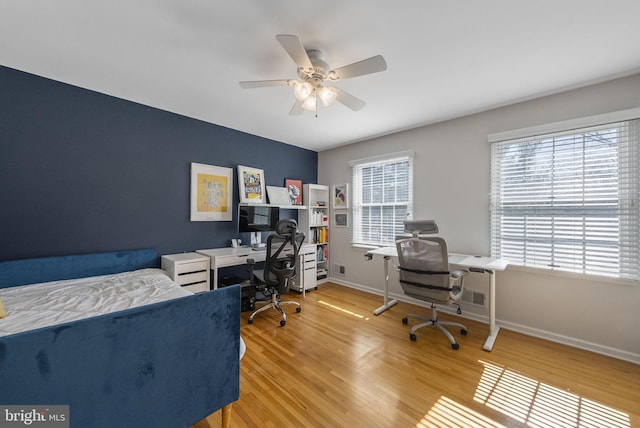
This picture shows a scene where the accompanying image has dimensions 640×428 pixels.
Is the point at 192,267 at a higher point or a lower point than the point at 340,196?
lower

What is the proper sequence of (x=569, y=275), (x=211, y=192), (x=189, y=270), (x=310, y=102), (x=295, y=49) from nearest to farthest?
(x=295, y=49) → (x=310, y=102) → (x=569, y=275) → (x=189, y=270) → (x=211, y=192)

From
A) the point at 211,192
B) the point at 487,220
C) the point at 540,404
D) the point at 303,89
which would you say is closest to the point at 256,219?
the point at 211,192

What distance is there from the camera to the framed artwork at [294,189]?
4.26 meters

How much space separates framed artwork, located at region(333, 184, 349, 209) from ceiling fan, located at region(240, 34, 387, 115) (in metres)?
2.21

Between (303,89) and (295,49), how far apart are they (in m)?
0.46

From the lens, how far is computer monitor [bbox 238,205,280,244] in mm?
3484

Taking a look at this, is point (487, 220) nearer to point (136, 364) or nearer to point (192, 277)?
point (136, 364)

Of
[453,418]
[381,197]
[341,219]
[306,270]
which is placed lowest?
[453,418]

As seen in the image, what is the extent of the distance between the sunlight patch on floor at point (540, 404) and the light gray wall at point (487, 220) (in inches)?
27.1

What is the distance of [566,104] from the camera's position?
7.97 feet

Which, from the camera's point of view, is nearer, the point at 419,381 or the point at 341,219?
the point at 419,381

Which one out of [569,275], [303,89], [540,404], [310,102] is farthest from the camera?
[569,275]

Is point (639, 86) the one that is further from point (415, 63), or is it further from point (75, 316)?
point (75, 316)

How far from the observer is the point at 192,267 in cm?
275
